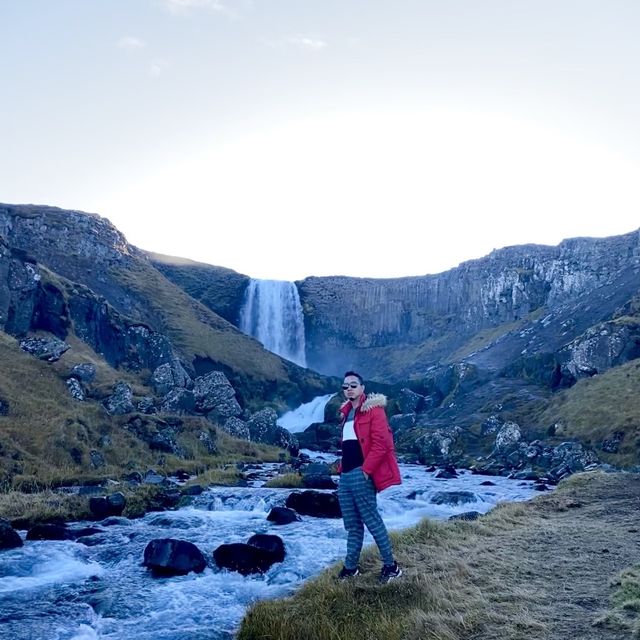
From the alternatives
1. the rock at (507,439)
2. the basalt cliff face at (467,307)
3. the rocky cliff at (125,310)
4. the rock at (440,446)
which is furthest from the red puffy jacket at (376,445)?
the basalt cliff face at (467,307)

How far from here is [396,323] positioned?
387ft

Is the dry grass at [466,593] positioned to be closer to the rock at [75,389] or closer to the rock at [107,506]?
the rock at [107,506]

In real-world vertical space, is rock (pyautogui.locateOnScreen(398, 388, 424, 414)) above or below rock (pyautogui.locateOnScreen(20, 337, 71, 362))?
below

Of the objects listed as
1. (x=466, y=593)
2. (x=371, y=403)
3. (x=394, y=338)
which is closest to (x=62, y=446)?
(x=371, y=403)

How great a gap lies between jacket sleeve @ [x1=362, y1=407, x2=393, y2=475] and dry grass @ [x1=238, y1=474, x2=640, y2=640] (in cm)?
172

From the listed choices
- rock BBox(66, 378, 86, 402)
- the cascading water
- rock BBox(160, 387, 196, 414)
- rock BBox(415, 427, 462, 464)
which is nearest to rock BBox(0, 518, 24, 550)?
the cascading water

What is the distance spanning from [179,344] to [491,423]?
39.7m

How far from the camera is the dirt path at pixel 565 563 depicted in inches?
274

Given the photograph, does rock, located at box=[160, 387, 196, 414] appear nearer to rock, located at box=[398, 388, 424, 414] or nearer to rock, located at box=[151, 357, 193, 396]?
rock, located at box=[151, 357, 193, 396]

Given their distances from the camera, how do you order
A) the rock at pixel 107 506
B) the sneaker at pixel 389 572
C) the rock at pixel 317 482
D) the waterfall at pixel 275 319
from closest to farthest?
the sneaker at pixel 389 572
the rock at pixel 107 506
the rock at pixel 317 482
the waterfall at pixel 275 319

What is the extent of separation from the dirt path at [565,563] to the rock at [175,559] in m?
6.19

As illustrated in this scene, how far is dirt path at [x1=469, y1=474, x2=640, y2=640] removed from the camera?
22.8ft

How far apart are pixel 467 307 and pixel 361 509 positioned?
350ft

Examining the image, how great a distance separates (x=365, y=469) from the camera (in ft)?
28.2
